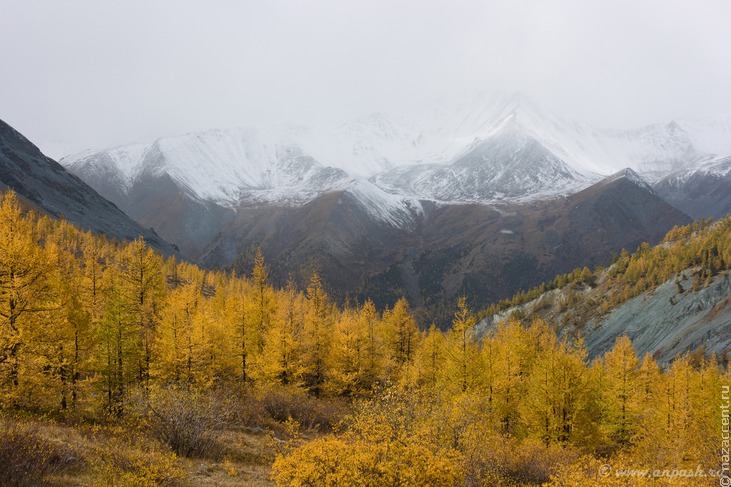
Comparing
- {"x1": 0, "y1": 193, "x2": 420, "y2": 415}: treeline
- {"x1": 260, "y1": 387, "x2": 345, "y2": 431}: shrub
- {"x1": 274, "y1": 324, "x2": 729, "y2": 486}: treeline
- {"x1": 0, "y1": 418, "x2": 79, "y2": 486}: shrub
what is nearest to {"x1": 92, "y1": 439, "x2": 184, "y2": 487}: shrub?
{"x1": 0, "y1": 418, "x2": 79, "y2": 486}: shrub

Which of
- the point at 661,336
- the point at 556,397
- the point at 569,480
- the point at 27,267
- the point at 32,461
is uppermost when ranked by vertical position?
the point at 27,267

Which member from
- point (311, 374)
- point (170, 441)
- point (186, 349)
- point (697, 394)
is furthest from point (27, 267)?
point (697, 394)

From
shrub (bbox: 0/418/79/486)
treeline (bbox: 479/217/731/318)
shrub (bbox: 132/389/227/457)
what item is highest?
treeline (bbox: 479/217/731/318)

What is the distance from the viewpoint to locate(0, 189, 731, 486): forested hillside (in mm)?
13531

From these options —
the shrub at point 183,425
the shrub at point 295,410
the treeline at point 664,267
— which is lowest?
the shrub at point 295,410

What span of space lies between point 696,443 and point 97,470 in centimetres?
2911

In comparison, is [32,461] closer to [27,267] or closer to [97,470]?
[97,470]

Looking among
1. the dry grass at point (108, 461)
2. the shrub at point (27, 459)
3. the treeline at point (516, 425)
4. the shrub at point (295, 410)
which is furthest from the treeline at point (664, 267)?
the shrub at point (27, 459)

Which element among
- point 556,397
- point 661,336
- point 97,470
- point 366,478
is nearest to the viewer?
point 366,478

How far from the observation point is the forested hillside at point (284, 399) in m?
13.5

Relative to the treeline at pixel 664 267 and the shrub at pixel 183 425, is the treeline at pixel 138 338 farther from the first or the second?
the treeline at pixel 664 267

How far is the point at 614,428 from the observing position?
110 ft

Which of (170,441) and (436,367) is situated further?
(436,367)

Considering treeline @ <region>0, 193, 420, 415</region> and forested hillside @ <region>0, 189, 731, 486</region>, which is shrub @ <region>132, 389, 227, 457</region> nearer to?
forested hillside @ <region>0, 189, 731, 486</region>
